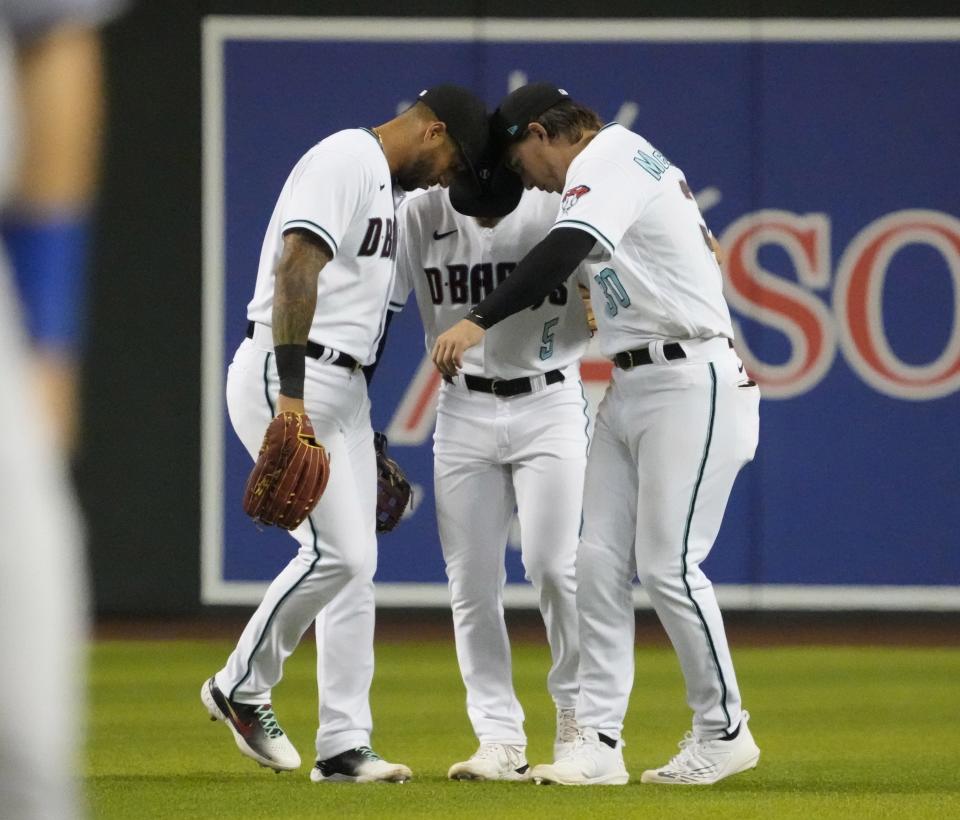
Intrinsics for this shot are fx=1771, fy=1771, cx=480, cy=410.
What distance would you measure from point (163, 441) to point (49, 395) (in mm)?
7867

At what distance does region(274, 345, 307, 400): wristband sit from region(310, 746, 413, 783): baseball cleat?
2.97ft

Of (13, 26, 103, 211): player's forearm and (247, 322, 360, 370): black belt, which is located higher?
(13, 26, 103, 211): player's forearm

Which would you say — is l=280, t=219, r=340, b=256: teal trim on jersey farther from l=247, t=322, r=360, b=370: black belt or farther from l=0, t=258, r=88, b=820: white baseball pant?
l=0, t=258, r=88, b=820: white baseball pant

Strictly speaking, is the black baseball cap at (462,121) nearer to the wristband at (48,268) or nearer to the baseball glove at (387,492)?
the baseball glove at (387,492)

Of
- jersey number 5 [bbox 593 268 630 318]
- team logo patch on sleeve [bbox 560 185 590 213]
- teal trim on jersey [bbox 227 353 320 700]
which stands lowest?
teal trim on jersey [bbox 227 353 320 700]

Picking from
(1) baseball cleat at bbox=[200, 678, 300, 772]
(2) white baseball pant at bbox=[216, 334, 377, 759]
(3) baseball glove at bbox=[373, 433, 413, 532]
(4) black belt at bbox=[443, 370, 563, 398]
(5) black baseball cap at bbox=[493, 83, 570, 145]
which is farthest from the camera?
(3) baseball glove at bbox=[373, 433, 413, 532]

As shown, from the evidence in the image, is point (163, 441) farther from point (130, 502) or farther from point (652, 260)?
point (652, 260)

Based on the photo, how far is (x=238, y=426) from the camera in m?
4.32

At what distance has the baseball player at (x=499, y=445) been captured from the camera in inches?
173

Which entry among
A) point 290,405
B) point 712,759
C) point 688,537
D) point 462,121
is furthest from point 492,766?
point 462,121

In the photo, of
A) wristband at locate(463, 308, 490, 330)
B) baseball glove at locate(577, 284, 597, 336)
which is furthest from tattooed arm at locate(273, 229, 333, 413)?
baseball glove at locate(577, 284, 597, 336)

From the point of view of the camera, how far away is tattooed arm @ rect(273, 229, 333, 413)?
3967mm

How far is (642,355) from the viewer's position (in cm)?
415

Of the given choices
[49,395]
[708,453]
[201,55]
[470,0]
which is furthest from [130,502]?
[49,395]
